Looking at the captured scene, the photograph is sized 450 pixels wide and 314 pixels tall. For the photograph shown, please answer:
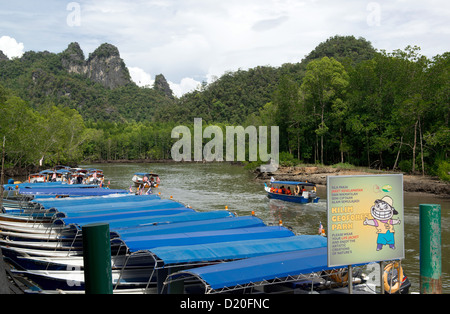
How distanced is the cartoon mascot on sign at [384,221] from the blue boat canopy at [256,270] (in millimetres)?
3214

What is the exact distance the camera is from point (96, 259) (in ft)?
12.1

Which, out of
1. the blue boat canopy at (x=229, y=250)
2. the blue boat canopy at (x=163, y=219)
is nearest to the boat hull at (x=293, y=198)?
the blue boat canopy at (x=163, y=219)

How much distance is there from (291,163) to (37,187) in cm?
4218

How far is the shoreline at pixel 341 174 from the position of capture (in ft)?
123

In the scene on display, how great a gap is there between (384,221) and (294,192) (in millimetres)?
30731

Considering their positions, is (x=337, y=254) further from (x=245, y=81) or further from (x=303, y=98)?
(x=245, y=81)

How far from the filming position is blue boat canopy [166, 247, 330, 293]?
26.9 feet

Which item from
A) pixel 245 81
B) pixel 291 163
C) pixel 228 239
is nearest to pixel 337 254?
pixel 228 239

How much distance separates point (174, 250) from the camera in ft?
32.9

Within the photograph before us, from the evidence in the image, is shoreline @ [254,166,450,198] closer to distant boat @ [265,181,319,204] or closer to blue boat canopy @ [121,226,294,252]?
distant boat @ [265,181,319,204]

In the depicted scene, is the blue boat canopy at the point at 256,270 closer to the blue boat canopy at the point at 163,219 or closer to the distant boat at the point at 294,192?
the blue boat canopy at the point at 163,219

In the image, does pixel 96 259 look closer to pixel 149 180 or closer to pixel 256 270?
pixel 256 270

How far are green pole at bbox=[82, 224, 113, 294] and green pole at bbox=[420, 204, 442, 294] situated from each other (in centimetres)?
441
